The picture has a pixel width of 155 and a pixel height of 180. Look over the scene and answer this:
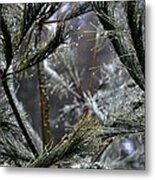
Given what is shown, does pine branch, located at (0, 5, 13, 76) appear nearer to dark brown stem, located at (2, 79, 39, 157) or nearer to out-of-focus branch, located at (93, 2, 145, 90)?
dark brown stem, located at (2, 79, 39, 157)

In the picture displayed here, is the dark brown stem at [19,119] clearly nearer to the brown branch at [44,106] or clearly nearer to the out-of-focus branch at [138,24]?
the brown branch at [44,106]

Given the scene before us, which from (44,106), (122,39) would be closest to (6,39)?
(44,106)

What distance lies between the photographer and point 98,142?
1765 mm

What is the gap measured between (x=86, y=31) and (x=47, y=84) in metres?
0.26

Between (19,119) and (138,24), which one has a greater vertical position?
(138,24)

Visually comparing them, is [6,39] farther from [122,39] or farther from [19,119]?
[122,39]

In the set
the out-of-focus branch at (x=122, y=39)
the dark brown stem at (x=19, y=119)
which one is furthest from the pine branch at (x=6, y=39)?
the out-of-focus branch at (x=122, y=39)

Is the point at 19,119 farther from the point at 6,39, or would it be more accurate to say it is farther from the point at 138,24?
the point at 138,24

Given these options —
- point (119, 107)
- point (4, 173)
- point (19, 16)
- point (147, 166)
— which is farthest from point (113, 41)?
point (4, 173)

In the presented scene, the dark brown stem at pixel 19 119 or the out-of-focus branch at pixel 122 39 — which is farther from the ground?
the out-of-focus branch at pixel 122 39

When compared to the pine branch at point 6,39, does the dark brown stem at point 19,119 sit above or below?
below

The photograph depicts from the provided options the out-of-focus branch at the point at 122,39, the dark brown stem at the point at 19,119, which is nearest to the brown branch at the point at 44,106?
the dark brown stem at the point at 19,119

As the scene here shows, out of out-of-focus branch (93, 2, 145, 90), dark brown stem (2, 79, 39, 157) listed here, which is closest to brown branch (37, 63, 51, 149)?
dark brown stem (2, 79, 39, 157)

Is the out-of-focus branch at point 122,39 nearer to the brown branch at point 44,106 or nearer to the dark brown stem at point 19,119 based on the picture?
the brown branch at point 44,106
